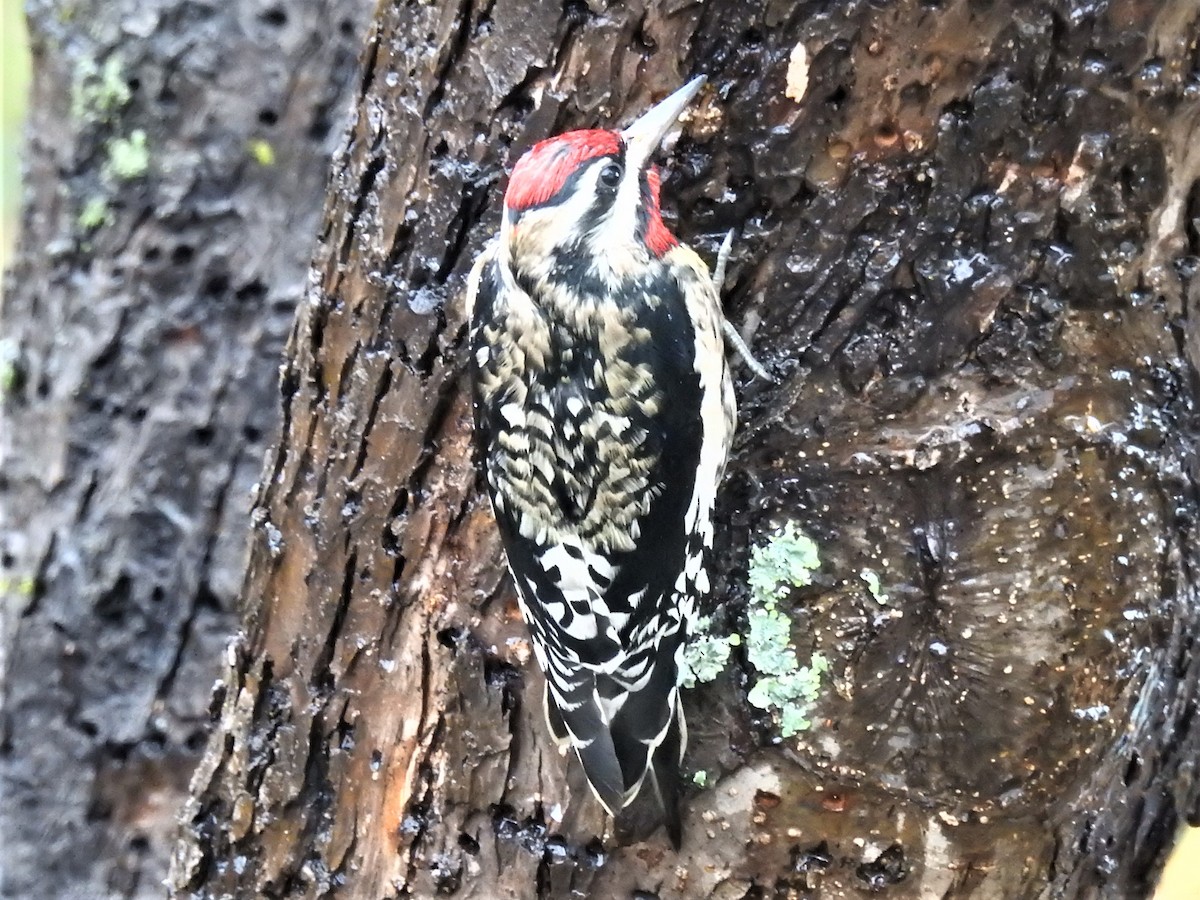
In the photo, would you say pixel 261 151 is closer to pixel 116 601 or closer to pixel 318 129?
pixel 318 129

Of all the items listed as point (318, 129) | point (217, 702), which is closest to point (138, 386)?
point (318, 129)

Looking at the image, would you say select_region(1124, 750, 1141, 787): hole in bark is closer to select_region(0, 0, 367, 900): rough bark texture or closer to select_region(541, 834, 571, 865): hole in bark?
select_region(541, 834, 571, 865): hole in bark

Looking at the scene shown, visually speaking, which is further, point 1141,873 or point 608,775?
point 1141,873

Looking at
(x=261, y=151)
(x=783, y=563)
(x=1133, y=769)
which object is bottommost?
(x=1133, y=769)

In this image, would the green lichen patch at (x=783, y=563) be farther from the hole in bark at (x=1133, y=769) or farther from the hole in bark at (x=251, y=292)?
the hole in bark at (x=251, y=292)

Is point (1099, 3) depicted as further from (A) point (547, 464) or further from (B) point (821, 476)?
(A) point (547, 464)

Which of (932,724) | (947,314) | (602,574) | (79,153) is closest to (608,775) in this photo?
(602,574)
